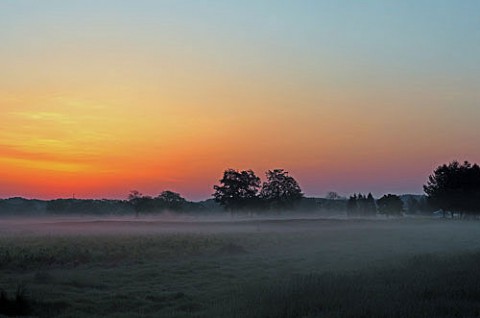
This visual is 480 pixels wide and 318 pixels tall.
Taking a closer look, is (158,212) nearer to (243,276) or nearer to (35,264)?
(35,264)

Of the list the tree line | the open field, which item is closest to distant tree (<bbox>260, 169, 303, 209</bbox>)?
the tree line

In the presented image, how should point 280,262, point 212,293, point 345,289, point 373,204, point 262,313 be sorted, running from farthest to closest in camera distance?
point 373,204
point 280,262
point 212,293
point 345,289
point 262,313

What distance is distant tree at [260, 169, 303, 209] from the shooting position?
123188mm

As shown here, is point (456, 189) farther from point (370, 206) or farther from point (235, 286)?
point (235, 286)

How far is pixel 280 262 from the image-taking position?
31.7 meters

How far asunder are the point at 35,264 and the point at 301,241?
27.3 m

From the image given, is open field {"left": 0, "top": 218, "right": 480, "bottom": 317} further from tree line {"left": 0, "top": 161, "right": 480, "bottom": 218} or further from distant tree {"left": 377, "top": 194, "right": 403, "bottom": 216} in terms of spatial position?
distant tree {"left": 377, "top": 194, "right": 403, "bottom": 216}

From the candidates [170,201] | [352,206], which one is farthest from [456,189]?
[170,201]

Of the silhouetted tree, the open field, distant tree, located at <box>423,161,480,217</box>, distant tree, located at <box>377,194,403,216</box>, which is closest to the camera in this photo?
the open field

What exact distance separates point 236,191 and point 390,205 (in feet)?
123

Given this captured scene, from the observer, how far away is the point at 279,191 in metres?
124

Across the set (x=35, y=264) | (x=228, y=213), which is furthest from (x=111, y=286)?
(x=228, y=213)

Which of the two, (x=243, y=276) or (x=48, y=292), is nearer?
(x=48, y=292)

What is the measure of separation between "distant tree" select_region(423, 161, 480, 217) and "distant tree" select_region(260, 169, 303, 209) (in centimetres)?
3043
